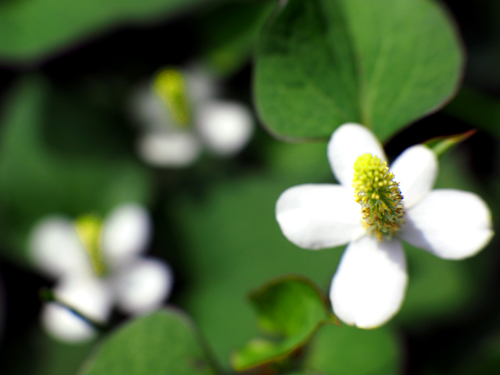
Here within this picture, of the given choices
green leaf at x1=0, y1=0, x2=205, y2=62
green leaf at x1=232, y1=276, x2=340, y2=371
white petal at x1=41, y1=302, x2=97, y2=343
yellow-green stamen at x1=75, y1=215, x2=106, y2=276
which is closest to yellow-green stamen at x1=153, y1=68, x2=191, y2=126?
green leaf at x1=0, y1=0, x2=205, y2=62

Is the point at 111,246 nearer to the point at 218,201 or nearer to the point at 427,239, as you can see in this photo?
the point at 218,201

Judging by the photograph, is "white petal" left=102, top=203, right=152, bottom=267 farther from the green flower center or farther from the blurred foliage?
the green flower center

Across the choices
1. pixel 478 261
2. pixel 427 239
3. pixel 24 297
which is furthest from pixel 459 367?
pixel 24 297

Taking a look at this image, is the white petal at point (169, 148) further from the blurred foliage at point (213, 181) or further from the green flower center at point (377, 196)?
the green flower center at point (377, 196)

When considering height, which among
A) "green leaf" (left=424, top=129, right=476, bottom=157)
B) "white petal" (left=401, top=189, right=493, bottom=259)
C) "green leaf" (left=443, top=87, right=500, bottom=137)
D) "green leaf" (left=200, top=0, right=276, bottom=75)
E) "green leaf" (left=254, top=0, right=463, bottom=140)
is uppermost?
"green leaf" (left=254, top=0, right=463, bottom=140)

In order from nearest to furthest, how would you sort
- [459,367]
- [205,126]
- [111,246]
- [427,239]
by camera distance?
[427,239]
[459,367]
[111,246]
[205,126]

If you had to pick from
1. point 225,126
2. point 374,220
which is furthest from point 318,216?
point 225,126

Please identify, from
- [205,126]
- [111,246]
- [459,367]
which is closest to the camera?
[459,367]
